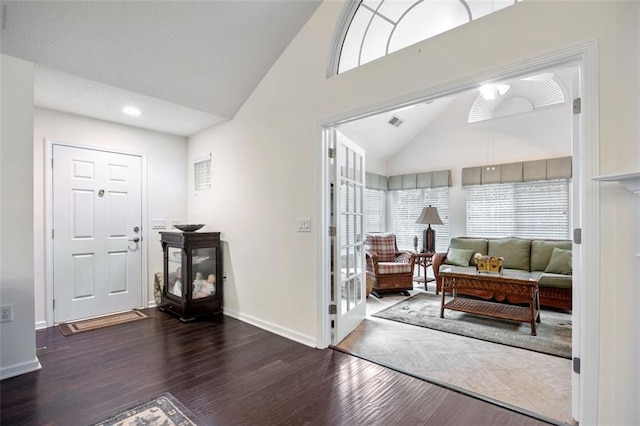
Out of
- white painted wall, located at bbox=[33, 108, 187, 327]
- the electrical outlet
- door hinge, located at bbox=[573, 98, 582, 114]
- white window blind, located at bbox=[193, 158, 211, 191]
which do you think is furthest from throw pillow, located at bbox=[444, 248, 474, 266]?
the electrical outlet

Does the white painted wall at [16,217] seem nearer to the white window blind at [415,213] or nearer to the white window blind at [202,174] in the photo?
the white window blind at [202,174]

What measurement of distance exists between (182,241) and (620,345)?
3693 millimetres

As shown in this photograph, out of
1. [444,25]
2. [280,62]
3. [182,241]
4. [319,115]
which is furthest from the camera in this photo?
[182,241]

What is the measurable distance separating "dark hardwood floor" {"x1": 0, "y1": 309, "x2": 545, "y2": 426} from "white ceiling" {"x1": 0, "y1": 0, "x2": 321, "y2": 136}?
2.35m

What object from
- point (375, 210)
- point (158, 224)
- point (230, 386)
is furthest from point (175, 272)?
point (375, 210)

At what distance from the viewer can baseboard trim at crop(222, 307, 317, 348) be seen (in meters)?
2.93

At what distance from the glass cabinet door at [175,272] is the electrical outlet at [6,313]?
1.47 m

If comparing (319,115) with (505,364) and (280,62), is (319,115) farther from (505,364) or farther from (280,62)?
(505,364)

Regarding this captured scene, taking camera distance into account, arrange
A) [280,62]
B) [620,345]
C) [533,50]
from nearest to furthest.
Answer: [620,345] < [533,50] < [280,62]

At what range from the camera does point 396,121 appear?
5.53m

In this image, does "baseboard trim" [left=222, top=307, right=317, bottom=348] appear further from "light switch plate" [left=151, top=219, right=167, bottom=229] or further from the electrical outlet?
the electrical outlet

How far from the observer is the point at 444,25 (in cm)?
222

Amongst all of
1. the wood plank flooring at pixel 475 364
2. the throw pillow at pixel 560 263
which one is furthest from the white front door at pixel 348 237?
the throw pillow at pixel 560 263

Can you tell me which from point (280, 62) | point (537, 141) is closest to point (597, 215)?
point (280, 62)
